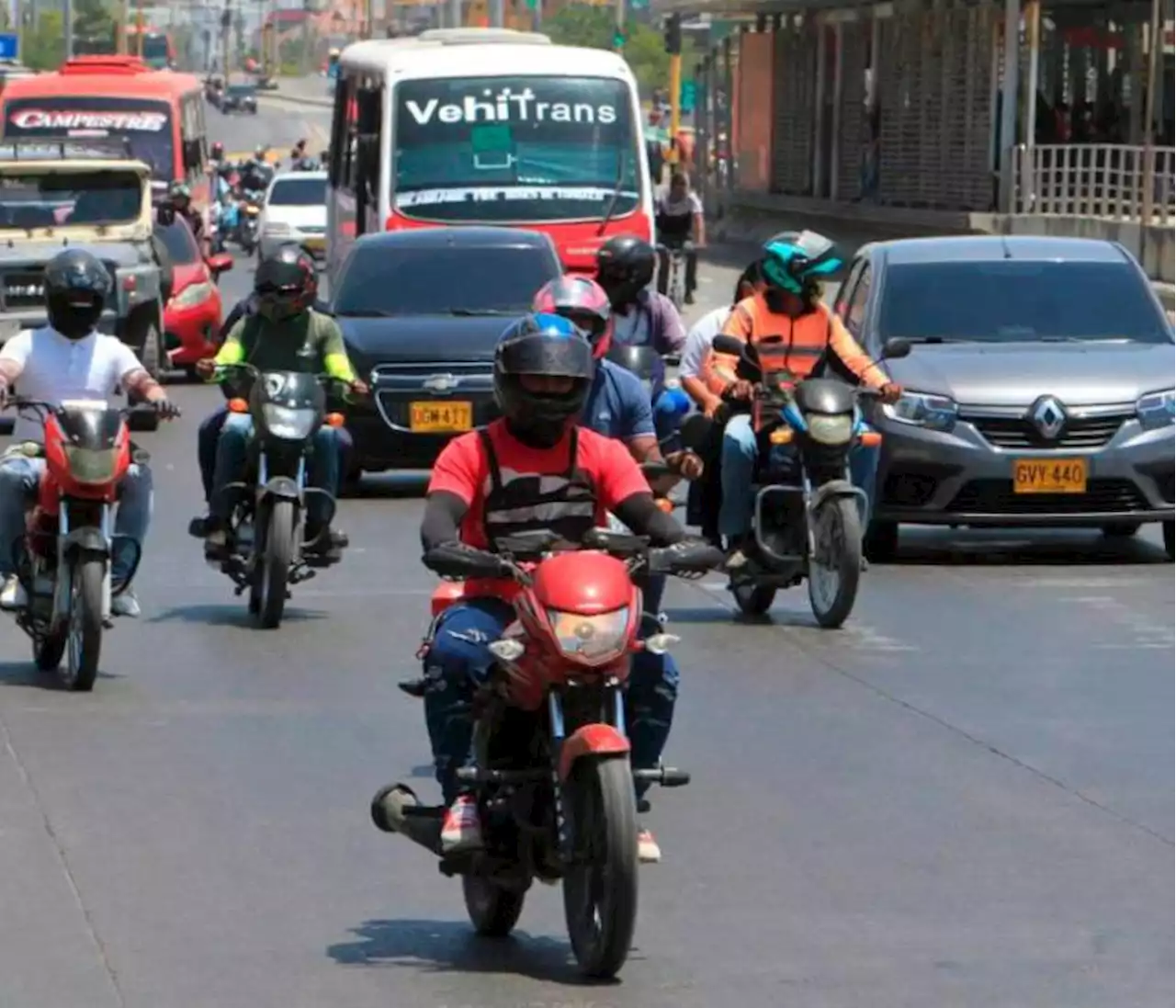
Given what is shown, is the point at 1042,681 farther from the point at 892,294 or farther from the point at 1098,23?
the point at 1098,23

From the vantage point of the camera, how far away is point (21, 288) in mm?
26453

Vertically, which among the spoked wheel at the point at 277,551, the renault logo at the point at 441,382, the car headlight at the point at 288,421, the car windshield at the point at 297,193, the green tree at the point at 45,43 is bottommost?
the green tree at the point at 45,43

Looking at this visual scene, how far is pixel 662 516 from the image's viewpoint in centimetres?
776

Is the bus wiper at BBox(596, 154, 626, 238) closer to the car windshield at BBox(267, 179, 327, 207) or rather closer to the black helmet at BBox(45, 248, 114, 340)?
the black helmet at BBox(45, 248, 114, 340)

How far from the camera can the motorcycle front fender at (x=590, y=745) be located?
6859 mm

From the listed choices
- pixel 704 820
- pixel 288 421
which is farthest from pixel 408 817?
pixel 288 421

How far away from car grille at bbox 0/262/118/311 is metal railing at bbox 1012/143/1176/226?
15.1 m

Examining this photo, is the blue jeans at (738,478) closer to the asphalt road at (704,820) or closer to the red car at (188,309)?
the asphalt road at (704,820)

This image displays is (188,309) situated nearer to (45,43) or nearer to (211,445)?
(211,445)

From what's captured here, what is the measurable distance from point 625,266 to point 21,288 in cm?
1316

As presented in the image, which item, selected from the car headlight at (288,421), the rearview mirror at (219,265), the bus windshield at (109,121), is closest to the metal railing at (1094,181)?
the bus windshield at (109,121)

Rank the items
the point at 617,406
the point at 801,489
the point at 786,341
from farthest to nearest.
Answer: the point at 786,341 → the point at 801,489 → the point at 617,406

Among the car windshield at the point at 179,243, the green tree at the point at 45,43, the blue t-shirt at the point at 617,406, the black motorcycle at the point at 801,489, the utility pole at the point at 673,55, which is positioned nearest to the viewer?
the blue t-shirt at the point at 617,406

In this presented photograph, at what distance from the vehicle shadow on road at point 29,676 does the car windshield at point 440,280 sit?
8.54 metres
